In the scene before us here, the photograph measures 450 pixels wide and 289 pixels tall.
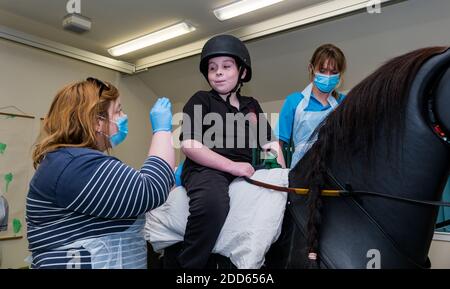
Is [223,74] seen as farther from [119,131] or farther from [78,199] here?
[78,199]

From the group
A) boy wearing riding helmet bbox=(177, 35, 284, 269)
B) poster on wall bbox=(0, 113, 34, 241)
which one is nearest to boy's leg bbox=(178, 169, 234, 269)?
boy wearing riding helmet bbox=(177, 35, 284, 269)

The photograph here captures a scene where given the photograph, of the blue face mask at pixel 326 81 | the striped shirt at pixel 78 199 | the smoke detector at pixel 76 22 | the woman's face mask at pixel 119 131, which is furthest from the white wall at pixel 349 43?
the striped shirt at pixel 78 199

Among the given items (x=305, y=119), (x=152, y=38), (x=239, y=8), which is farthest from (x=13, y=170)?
(x=305, y=119)

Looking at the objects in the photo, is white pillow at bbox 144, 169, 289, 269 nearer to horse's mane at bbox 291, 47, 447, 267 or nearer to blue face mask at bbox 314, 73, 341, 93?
horse's mane at bbox 291, 47, 447, 267

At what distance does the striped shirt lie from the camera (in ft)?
2.77

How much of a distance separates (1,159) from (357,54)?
377 cm

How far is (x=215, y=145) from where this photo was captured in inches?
51.4

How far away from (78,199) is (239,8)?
2.53 m

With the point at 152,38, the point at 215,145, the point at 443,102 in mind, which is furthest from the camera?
the point at 152,38

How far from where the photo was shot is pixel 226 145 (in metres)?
1.31

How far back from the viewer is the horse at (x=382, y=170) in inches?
28.5

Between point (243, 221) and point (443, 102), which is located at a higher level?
point (443, 102)

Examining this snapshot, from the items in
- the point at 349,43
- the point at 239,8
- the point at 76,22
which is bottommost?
the point at 349,43
